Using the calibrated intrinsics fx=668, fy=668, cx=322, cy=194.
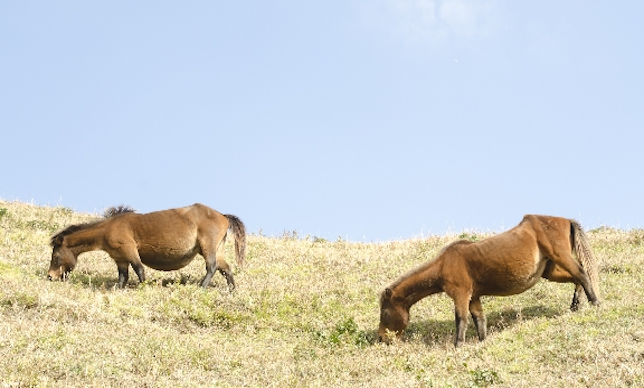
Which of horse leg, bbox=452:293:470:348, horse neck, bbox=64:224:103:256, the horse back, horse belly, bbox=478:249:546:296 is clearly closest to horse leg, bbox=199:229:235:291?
the horse back

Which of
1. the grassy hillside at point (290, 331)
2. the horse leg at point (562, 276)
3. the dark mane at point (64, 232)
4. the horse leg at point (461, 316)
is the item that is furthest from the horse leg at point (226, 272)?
the horse leg at point (562, 276)

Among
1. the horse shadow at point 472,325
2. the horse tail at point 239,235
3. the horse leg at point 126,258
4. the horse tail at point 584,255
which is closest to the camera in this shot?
the horse shadow at point 472,325

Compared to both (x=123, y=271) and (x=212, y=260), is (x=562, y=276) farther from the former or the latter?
(x=123, y=271)

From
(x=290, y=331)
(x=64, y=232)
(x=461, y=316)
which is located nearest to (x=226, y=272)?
(x=290, y=331)

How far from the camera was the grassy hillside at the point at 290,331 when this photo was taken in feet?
31.7

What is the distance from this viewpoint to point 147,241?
16.2 m

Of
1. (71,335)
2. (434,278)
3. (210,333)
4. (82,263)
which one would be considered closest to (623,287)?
(434,278)

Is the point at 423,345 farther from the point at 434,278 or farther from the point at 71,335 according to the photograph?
the point at 71,335

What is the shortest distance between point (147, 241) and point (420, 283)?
→ 6.97 m

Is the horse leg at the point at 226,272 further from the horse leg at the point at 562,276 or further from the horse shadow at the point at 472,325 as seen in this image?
the horse leg at the point at 562,276

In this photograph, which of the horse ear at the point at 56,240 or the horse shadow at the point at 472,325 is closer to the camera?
the horse shadow at the point at 472,325

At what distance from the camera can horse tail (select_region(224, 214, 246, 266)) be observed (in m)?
17.3

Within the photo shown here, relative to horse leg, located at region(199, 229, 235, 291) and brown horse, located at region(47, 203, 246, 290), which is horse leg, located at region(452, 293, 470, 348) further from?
brown horse, located at region(47, 203, 246, 290)

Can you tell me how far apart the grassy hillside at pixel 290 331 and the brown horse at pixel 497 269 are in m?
0.54
